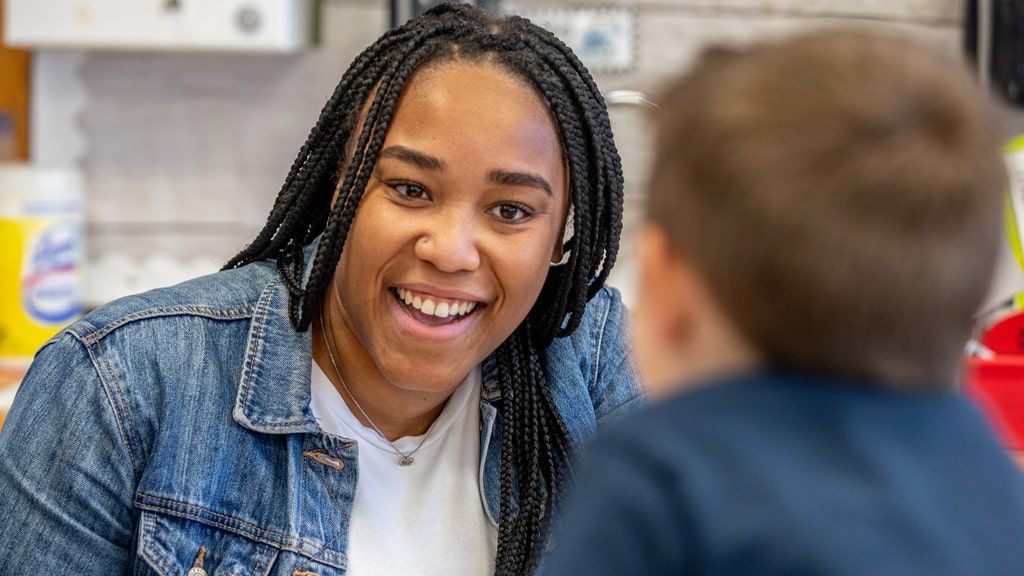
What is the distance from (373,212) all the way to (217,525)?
1.05 ft

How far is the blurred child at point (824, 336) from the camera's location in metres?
0.46

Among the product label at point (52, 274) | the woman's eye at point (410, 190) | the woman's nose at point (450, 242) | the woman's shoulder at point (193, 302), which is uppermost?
the woman's eye at point (410, 190)

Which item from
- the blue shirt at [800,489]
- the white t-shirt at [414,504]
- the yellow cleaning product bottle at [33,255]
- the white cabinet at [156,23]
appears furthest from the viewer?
the white cabinet at [156,23]

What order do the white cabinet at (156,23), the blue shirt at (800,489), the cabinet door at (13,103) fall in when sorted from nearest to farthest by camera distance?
the blue shirt at (800,489)
the white cabinet at (156,23)
the cabinet door at (13,103)

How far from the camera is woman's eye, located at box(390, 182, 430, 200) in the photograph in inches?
40.6

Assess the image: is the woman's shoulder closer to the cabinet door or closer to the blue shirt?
the blue shirt

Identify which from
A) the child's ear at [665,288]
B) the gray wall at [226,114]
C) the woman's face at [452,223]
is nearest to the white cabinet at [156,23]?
the gray wall at [226,114]

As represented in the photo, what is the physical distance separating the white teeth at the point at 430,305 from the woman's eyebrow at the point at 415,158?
12cm

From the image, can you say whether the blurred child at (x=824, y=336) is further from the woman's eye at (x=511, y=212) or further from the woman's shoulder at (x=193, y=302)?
the woman's shoulder at (x=193, y=302)

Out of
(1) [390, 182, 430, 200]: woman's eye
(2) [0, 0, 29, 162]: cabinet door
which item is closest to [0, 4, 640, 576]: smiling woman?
(1) [390, 182, 430, 200]: woman's eye

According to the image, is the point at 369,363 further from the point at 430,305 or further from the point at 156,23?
the point at 156,23

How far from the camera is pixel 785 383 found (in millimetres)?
491

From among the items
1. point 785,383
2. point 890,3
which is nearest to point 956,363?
point 785,383

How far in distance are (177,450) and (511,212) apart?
1.23ft
